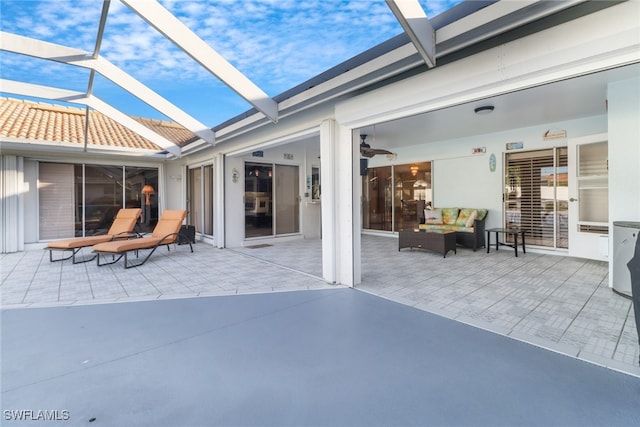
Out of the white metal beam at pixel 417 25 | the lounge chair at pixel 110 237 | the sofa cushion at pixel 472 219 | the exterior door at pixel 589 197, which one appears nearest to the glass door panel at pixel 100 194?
the lounge chair at pixel 110 237

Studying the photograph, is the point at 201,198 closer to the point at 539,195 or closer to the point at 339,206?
the point at 339,206

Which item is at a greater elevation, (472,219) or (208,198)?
(208,198)

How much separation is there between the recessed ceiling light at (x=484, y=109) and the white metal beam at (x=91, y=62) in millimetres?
5627

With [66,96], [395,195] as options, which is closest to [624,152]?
[395,195]

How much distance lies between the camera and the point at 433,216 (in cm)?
773

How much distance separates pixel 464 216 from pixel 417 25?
5793mm

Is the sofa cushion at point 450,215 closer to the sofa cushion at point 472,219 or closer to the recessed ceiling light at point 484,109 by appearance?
the sofa cushion at point 472,219

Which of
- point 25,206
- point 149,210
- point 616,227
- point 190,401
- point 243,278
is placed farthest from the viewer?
point 149,210

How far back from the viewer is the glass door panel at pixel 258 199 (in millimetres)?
8414

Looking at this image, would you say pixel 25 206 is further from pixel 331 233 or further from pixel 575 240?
pixel 575 240

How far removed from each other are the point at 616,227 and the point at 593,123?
3.21m

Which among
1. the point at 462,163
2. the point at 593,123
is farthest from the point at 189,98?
the point at 593,123

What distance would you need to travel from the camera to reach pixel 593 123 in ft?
19.3

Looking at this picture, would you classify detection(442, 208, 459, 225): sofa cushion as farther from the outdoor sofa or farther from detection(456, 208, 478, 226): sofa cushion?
detection(456, 208, 478, 226): sofa cushion
